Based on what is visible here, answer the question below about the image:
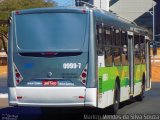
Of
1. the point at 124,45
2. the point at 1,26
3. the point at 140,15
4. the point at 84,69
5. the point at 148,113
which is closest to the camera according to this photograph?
the point at 84,69

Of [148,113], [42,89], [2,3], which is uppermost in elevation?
[2,3]

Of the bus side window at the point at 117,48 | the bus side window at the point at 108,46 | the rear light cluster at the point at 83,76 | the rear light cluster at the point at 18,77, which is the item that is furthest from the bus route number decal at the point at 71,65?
the bus side window at the point at 117,48

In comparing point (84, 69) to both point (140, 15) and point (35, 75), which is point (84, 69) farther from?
point (140, 15)

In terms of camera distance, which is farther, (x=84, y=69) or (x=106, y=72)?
(x=106, y=72)

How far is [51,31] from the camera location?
1369cm

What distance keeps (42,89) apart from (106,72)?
2073 millimetres

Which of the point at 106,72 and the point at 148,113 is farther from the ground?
the point at 106,72

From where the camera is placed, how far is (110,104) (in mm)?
15086

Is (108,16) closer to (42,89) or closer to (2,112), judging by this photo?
(42,89)

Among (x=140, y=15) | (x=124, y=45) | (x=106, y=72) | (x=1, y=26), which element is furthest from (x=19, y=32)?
(x=140, y=15)

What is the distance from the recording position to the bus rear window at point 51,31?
44.5 ft

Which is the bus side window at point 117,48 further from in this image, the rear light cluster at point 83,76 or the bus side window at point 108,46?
the rear light cluster at point 83,76

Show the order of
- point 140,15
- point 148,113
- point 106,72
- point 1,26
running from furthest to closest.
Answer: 1. point 140,15
2. point 1,26
3. point 148,113
4. point 106,72

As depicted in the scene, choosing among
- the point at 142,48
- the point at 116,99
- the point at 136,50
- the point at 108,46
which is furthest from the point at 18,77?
the point at 142,48
